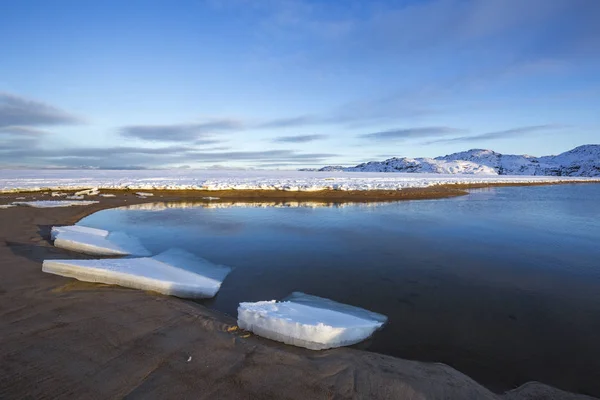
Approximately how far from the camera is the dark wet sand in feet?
10.0

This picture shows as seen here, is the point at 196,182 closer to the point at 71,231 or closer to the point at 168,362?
the point at 71,231

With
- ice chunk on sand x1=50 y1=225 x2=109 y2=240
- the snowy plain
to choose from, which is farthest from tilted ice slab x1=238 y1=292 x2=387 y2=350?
the snowy plain

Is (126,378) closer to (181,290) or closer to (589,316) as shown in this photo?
(181,290)

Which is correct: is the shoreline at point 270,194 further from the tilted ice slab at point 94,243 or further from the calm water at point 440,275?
the tilted ice slab at point 94,243

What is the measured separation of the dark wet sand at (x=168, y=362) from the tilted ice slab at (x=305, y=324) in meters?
0.16

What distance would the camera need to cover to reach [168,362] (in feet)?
11.3

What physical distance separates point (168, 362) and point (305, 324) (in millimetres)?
1664

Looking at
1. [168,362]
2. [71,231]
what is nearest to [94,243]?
[71,231]

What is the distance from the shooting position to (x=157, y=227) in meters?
12.8

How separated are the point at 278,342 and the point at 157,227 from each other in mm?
10231

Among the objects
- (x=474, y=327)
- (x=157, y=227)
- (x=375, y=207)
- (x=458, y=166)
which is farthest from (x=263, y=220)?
(x=458, y=166)

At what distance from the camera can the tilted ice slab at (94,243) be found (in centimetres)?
822

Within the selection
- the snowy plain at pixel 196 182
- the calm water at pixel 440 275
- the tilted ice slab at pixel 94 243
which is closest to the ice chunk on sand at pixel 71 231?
the tilted ice slab at pixel 94 243

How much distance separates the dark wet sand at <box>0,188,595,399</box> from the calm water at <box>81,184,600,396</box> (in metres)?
0.79
